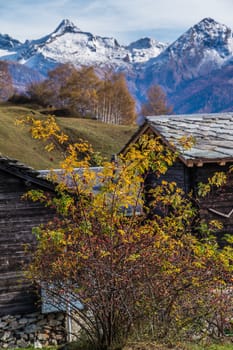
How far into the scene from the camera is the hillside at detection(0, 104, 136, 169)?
47.0m

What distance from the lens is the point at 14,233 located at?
12.9 m

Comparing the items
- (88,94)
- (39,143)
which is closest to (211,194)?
(39,143)

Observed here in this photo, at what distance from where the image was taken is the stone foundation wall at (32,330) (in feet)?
40.7

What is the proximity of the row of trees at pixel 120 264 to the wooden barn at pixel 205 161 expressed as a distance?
12.3 feet

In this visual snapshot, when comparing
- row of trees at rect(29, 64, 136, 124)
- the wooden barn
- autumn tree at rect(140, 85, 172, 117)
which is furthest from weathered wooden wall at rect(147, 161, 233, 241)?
autumn tree at rect(140, 85, 172, 117)

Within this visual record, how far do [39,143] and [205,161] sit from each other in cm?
4363

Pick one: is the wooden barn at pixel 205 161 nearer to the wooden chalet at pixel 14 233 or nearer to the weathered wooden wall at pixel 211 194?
the weathered wooden wall at pixel 211 194

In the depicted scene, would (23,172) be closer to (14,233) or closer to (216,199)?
(14,233)

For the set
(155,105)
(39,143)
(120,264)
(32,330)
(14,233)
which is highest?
(155,105)

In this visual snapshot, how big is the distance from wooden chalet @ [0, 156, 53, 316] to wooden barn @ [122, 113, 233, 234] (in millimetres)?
3585

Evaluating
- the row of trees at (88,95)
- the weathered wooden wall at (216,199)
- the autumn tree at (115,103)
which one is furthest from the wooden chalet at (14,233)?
the autumn tree at (115,103)

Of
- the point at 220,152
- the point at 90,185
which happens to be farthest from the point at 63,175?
the point at 220,152

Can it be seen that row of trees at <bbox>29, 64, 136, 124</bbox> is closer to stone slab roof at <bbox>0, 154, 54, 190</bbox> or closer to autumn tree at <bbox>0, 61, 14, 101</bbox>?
autumn tree at <bbox>0, 61, 14, 101</bbox>

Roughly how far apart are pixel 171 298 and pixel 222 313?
5.49 ft
